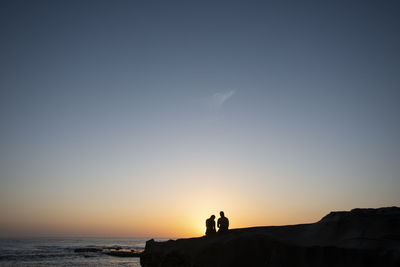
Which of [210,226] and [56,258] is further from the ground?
[210,226]

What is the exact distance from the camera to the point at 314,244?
41.5 feet

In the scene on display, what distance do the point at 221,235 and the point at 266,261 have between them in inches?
170

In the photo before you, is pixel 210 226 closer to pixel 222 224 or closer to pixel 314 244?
pixel 222 224

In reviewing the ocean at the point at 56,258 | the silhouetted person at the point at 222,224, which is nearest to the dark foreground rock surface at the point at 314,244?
the silhouetted person at the point at 222,224

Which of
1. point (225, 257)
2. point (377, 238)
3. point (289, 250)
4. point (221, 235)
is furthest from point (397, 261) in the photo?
point (221, 235)

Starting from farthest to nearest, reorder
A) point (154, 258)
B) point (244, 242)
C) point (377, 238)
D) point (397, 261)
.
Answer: point (154, 258) → point (244, 242) → point (377, 238) → point (397, 261)

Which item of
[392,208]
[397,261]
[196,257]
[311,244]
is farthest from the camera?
[196,257]

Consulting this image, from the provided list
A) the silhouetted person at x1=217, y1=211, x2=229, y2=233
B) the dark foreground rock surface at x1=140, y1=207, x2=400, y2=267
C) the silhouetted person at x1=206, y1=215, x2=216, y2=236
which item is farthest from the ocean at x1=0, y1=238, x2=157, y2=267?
the dark foreground rock surface at x1=140, y1=207, x2=400, y2=267

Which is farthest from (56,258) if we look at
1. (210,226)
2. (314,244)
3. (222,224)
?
(314,244)

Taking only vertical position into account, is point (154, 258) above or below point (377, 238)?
below

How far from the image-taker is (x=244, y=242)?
1502 cm

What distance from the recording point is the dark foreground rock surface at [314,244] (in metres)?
11.1

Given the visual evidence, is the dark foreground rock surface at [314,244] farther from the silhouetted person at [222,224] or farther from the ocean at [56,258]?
the ocean at [56,258]

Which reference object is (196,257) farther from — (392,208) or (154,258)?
(392,208)
